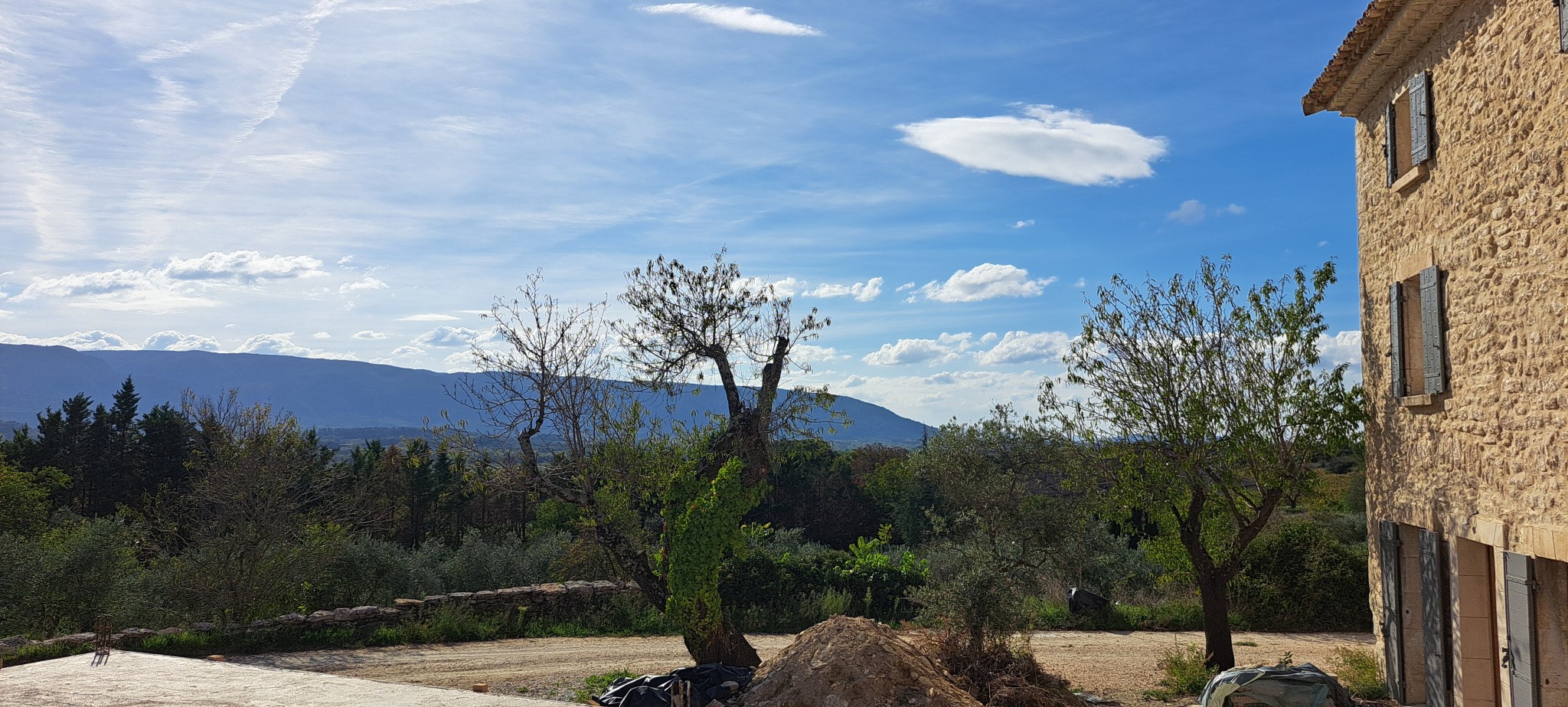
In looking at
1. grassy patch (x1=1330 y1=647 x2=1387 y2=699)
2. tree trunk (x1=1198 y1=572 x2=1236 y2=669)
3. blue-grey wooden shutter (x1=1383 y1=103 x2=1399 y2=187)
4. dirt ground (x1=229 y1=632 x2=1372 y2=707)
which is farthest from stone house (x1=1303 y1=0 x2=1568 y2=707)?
dirt ground (x1=229 y1=632 x2=1372 y2=707)

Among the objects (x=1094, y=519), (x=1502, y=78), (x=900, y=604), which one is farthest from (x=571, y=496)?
(x=1094, y=519)

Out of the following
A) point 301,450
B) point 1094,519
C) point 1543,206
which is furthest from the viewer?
point 1094,519

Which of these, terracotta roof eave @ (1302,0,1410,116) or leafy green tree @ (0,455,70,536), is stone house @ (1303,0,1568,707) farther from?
leafy green tree @ (0,455,70,536)

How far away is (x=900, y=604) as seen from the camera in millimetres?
17766

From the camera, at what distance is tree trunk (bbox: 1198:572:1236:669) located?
38.1 feet

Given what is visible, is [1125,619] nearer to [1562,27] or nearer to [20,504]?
[1562,27]

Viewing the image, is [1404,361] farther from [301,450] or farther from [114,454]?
[114,454]

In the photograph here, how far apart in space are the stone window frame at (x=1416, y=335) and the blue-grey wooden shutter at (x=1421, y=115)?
112cm

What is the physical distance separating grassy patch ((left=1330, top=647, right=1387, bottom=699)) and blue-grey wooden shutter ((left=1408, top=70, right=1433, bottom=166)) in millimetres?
5727

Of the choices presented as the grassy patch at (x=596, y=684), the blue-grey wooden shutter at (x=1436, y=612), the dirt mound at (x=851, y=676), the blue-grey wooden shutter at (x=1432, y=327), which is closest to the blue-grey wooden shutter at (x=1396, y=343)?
the blue-grey wooden shutter at (x=1432, y=327)

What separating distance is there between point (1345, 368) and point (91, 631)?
18.2m

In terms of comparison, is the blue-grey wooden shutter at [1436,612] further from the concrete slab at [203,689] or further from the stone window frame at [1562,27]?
the concrete slab at [203,689]

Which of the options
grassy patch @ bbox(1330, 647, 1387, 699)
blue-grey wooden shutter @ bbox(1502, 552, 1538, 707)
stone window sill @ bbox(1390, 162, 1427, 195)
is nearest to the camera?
blue-grey wooden shutter @ bbox(1502, 552, 1538, 707)

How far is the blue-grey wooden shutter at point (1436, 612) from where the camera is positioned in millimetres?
8781
